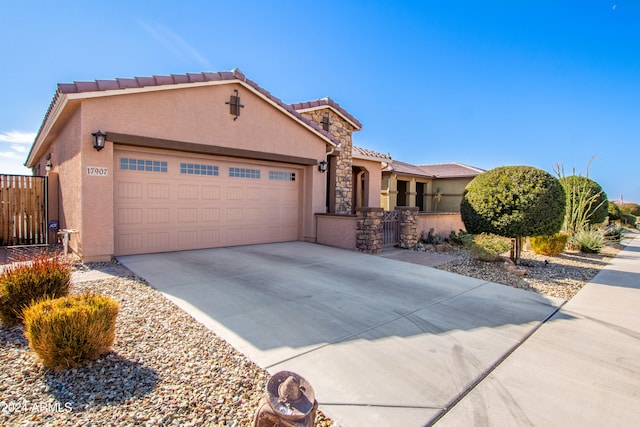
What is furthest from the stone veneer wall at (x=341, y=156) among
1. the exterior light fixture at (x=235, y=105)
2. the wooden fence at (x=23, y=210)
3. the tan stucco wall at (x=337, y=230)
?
the wooden fence at (x=23, y=210)

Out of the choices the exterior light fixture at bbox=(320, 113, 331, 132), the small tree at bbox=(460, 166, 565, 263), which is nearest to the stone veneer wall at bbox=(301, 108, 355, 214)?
the exterior light fixture at bbox=(320, 113, 331, 132)

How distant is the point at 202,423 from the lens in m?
2.26

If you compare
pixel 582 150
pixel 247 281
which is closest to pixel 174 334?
pixel 247 281

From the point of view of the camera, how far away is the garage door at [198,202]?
26.8ft

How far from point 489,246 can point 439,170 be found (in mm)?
16708

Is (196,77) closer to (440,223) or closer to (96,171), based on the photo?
(96,171)

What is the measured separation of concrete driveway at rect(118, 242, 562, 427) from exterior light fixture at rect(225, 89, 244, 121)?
433 cm

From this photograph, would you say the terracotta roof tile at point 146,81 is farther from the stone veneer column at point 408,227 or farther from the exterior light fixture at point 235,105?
the stone veneer column at point 408,227

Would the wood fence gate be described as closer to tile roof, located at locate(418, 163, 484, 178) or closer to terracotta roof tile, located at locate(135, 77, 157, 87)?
terracotta roof tile, located at locate(135, 77, 157, 87)

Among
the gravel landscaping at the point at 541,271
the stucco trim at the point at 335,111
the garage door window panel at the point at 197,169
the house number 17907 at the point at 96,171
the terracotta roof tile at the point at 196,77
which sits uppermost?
the stucco trim at the point at 335,111

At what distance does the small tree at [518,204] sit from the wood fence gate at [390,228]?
8.53 ft

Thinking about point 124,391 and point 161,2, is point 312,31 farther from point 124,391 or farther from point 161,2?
point 124,391

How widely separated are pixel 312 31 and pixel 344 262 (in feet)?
28.7

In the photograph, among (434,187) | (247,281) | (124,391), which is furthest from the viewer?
(434,187)
